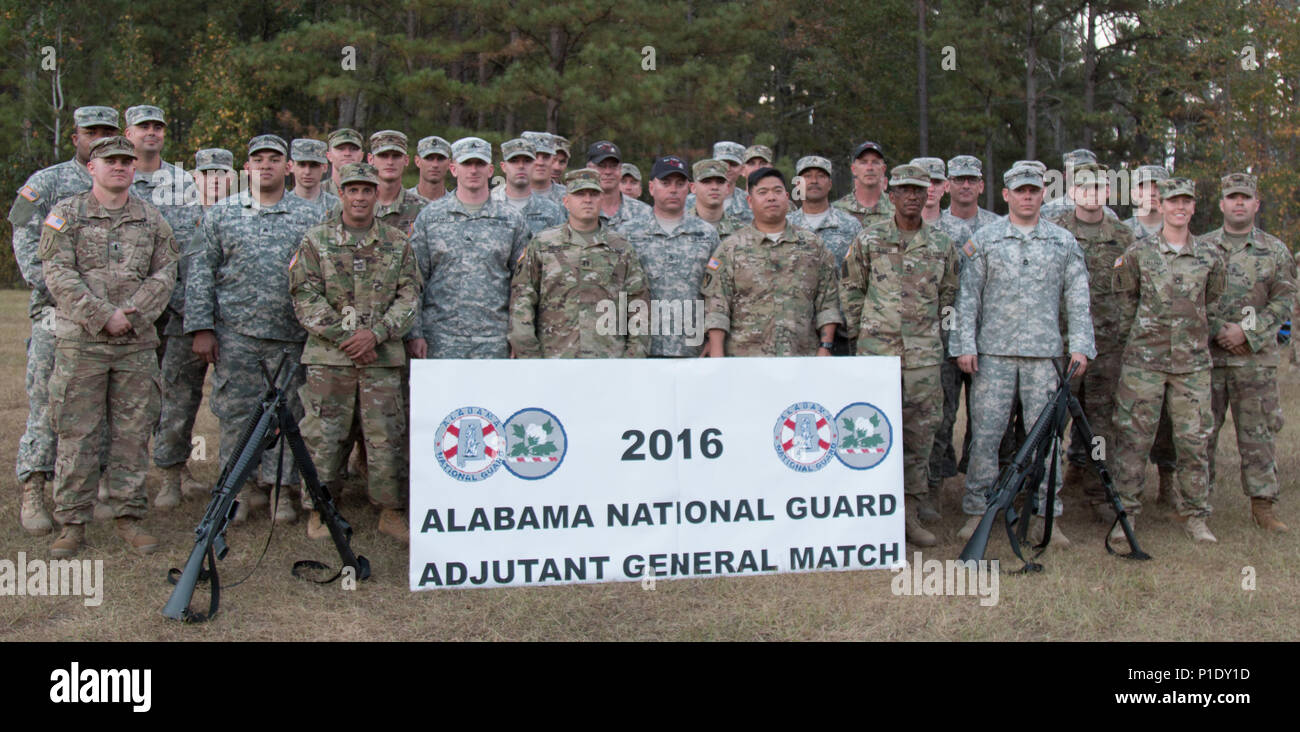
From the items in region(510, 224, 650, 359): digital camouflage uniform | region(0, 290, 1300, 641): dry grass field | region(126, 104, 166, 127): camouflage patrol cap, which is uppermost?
region(126, 104, 166, 127): camouflage patrol cap

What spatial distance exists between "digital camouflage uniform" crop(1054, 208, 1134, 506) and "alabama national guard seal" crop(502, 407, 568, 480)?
3594mm

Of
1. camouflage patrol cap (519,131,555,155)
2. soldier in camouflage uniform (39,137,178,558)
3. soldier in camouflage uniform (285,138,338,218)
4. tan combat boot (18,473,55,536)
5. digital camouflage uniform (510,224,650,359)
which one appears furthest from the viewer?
camouflage patrol cap (519,131,555,155)

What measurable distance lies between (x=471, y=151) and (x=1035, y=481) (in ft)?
12.1

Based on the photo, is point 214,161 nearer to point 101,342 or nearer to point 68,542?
point 101,342

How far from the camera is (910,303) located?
5.78 m

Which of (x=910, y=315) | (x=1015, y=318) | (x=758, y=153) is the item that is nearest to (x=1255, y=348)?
(x=1015, y=318)

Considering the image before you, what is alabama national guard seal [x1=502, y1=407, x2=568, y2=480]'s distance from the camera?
492 centimetres

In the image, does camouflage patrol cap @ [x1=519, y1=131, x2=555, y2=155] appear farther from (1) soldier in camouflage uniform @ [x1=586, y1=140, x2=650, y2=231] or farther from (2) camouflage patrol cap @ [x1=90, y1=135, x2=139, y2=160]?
(2) camouflage patrol cap @ [x1=90, y1=135, x2=139, y2=160]

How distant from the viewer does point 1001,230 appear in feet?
19.8

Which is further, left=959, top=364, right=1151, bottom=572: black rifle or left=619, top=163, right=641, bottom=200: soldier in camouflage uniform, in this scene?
left=619, top=163, right=641, bottom=200: soldier in camouflage uniform

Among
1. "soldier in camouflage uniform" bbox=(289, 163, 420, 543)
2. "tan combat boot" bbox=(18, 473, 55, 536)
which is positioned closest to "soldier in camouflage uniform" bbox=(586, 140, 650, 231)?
"soldier in camouflage uniform" bbox=(289, 163, 420, 543)

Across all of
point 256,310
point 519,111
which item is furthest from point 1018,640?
point 519,111
